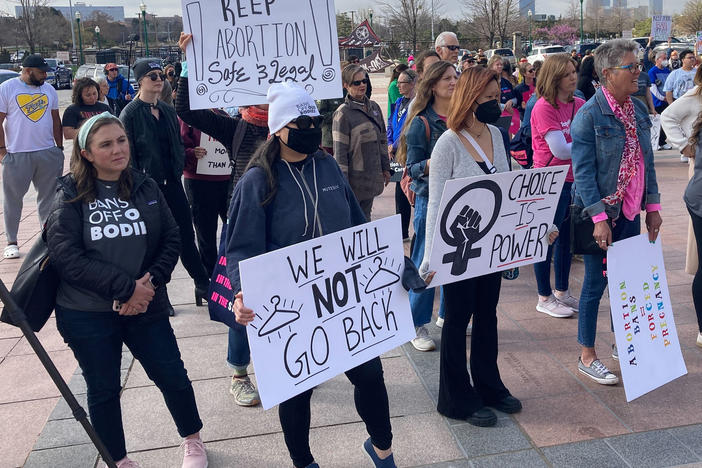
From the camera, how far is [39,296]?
3096 millimetres

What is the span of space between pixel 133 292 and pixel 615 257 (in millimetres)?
2550

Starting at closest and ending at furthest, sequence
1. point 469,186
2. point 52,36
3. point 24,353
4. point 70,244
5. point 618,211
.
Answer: point 70,244 → point 469,186 → point 618,211 → point 24,353 → point 52,36

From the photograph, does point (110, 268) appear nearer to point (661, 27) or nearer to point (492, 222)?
point (492, 222)

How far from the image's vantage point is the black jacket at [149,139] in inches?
203

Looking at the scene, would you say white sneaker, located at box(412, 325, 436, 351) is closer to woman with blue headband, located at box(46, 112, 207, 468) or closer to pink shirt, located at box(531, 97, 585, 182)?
pink shirt, located at box(531, 97, 585, 182)

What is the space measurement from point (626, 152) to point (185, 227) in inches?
129

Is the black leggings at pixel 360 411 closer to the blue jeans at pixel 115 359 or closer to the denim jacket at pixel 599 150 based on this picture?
the blue jeans at pixel 115 359

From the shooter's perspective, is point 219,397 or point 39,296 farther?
point 219,397

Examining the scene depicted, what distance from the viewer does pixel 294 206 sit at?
296 centimetres

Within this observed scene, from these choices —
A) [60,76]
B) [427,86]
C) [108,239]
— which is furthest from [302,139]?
[60,76]

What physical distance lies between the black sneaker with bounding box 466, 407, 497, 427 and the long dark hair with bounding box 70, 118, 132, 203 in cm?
207

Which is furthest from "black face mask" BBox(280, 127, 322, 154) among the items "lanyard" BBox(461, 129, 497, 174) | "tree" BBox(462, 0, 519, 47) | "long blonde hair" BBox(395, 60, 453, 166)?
"tree" BBox(462, 0, 519, 47)

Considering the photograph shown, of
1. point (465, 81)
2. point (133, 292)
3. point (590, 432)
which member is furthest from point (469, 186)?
point (133, 292)

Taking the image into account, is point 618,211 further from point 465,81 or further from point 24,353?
point 24,353
